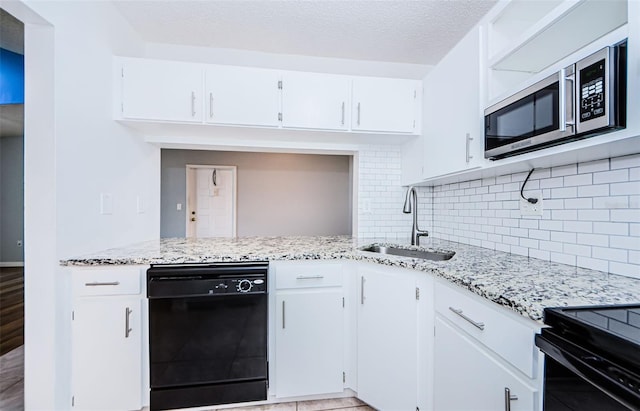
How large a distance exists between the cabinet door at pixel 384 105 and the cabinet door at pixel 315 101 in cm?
8

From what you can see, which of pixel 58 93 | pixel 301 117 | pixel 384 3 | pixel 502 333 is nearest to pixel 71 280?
pixel 58 93

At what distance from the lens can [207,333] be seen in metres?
1.50

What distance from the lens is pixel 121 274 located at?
146 centimetres

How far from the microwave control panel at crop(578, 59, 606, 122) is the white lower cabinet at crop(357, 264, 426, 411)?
92 cm

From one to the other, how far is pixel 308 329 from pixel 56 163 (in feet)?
5.06

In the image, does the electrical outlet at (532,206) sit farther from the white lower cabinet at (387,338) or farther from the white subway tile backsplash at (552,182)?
the white lower cabinet at (387,338)

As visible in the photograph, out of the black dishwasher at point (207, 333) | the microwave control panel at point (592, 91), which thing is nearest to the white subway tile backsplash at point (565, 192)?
the microwave control panel at point (592, 91)

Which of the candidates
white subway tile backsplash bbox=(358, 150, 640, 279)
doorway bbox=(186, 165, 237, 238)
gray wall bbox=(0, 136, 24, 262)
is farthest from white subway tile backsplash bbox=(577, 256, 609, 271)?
gray wall bbox=(0, 136, 24, 262)

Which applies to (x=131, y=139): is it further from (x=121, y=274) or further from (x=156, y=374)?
(x=156, y=374)

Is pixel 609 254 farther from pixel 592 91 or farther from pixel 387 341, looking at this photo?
pixel 387 341

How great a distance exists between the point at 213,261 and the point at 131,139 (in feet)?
3.83

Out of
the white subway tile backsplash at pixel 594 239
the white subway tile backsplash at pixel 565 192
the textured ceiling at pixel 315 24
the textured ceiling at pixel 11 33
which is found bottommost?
the white subway tile backsplash at pixel 594 239

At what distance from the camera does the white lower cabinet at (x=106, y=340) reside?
1428 millimetres

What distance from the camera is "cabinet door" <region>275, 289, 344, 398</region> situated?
1.58 meters
